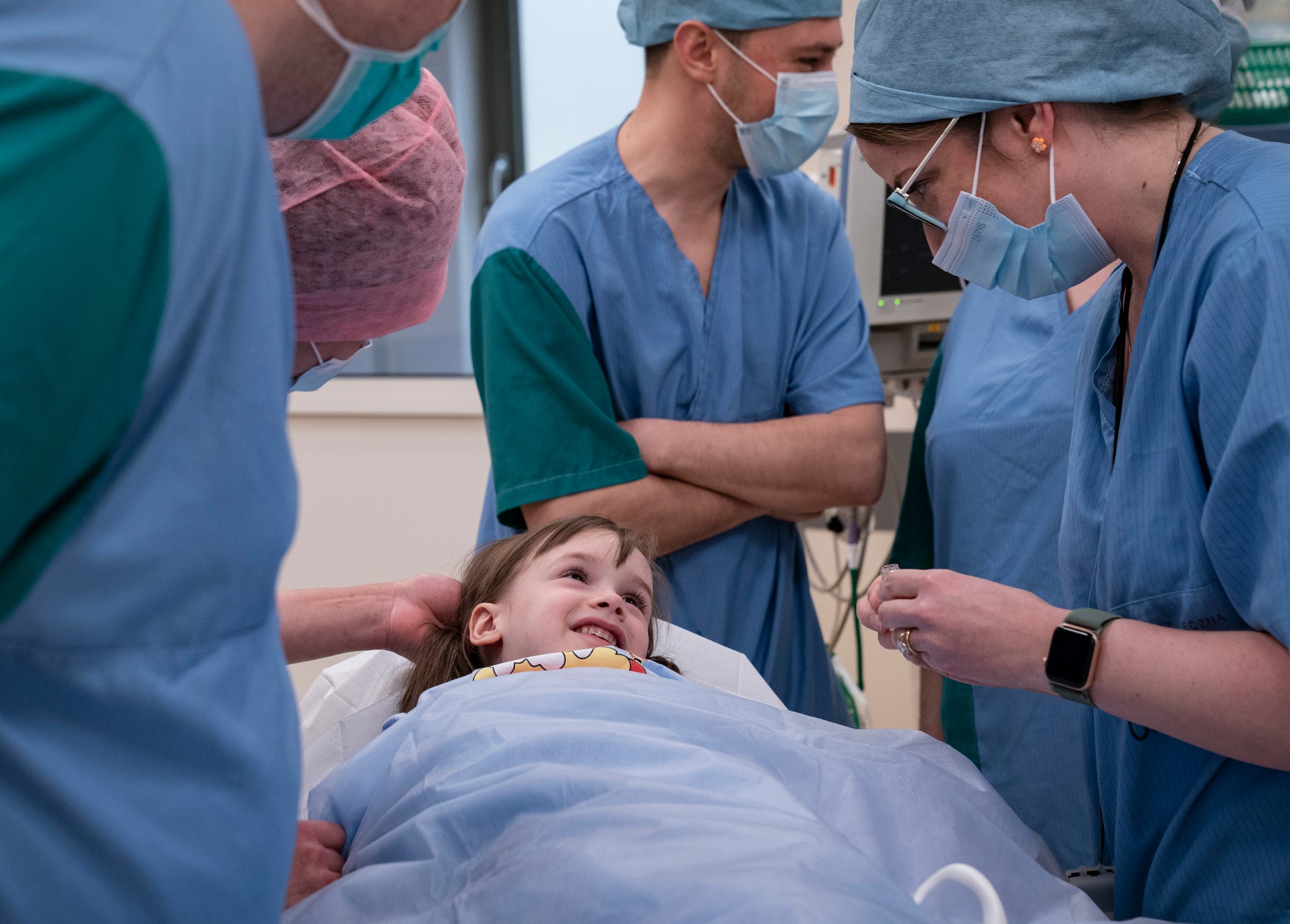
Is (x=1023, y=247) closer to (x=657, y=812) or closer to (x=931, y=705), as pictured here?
(x=657, y=812)

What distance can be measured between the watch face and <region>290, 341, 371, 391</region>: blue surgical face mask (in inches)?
33.9

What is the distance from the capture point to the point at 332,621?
4.79 ft

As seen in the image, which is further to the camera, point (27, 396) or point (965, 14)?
point (965, 14)

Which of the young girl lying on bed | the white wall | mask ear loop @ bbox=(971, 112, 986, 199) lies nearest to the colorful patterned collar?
the young girl lying on bed

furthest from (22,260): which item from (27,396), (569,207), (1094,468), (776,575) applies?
(776,575)

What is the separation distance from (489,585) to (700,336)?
533 mm

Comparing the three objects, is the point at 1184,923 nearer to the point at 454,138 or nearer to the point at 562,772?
the point at 562,772

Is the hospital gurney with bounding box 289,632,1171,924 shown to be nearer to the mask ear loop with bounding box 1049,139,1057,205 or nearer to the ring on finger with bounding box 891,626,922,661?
the ring on finger with bounding box 891,626,922,661

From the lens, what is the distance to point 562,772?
103 cm

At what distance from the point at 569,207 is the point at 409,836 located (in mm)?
1047

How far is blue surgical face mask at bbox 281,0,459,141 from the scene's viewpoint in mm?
685

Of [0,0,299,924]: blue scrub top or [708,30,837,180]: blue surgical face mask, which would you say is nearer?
[0,0,299,924]: blue scrub top

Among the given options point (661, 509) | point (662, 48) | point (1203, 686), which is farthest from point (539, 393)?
point (1203, 686)

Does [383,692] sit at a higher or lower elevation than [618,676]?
lower
